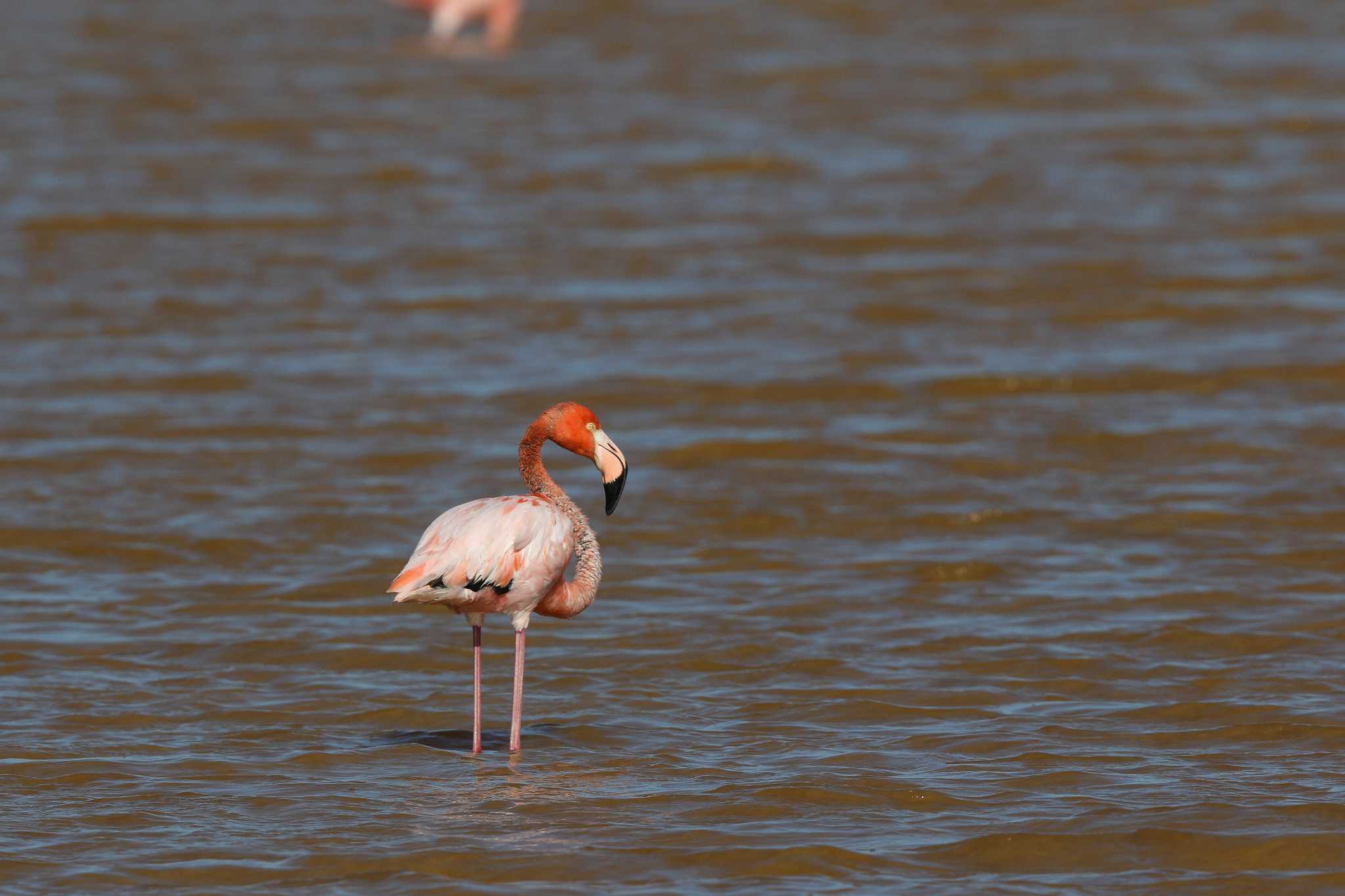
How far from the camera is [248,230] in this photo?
15.3m

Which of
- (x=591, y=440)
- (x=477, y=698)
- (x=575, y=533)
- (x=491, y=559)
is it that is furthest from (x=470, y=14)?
(x=491, y=559)

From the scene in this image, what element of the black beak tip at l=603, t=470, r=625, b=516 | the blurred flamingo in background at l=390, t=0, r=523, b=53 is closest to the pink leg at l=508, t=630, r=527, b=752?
the black beak tip at l=603, t=470, r=625, b=516

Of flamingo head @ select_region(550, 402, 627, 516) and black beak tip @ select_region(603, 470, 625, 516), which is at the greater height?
flamingo head @ select_region(550, 402, 627, 516)

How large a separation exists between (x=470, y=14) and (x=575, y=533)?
15.6 metres

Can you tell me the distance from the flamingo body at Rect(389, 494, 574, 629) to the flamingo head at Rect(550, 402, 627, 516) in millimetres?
253

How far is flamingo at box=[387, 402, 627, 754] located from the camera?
6789 mm

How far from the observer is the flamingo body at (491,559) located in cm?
677

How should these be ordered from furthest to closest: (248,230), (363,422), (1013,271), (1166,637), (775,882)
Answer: (248,230) < (1013,271) < (363,422) < (1166,637) < (775,882)

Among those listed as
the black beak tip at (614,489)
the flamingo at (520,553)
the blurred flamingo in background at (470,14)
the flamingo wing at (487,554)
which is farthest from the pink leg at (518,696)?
the blurred flamingo in background at (470,14)

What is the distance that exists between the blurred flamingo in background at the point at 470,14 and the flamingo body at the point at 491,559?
1532 cm

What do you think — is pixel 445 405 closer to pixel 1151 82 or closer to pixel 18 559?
pixel 18 559

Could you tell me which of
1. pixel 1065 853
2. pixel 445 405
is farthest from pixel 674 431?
pixel 1065 853

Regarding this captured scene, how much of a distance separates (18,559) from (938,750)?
14.0 ft

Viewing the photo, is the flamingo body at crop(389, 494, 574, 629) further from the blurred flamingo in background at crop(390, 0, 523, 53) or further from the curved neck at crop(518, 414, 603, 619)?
the blurred flamingo in background at crop(390, 0, 523, 53)
